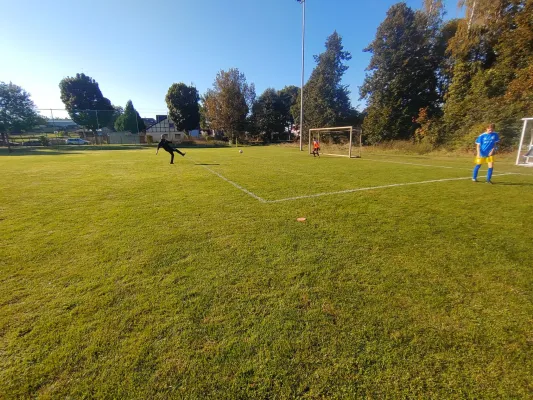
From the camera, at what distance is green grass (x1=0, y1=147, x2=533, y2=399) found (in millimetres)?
1597

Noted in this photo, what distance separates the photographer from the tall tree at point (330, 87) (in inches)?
1412

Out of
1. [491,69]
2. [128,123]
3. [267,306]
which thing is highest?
[491,69]

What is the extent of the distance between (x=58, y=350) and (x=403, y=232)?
437 cm

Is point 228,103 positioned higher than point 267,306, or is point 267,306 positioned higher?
point 228,103

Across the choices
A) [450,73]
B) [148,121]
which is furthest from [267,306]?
Answer: [148,121]

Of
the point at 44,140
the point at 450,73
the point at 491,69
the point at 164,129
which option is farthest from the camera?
the point at 164,129

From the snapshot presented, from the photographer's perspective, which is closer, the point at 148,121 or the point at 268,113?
the point at 268,113

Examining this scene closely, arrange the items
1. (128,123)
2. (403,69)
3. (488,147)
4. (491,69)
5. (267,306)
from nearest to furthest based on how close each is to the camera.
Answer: (267,306)
(488,147)
(491,69)
(403,69)
(128,123)

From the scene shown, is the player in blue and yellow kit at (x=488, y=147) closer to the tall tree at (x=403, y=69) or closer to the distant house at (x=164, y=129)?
the tall tree at (x=403, y=69)

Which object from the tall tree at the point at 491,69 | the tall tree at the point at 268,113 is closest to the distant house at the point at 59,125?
the tall tree at the point at 268,113

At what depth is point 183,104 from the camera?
48.8 meters

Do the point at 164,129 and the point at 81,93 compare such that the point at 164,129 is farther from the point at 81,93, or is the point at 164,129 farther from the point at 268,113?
the point at 268,113

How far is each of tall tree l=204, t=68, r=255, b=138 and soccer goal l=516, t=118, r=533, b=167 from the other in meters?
41.1

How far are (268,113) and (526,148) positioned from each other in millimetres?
41592
